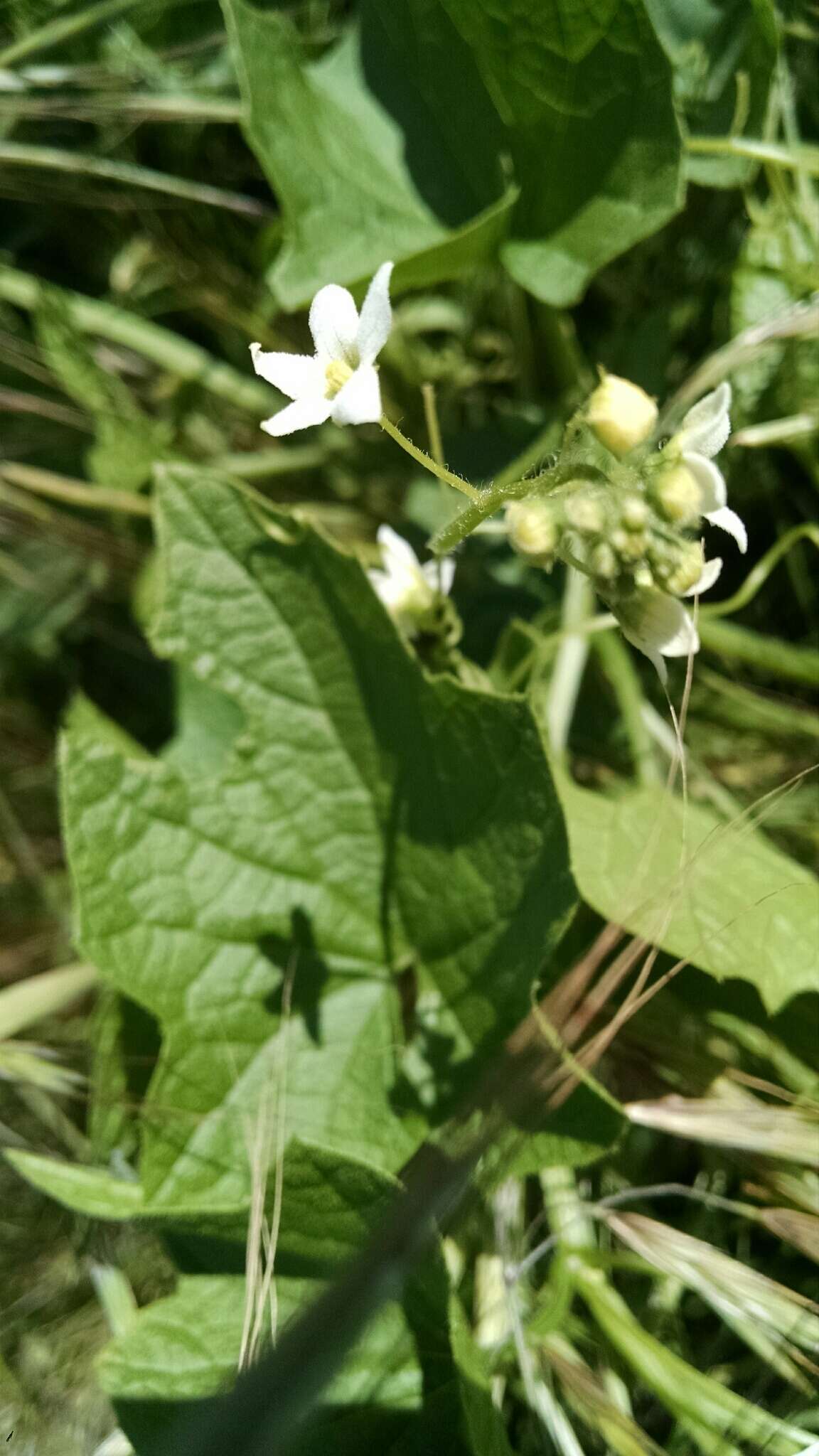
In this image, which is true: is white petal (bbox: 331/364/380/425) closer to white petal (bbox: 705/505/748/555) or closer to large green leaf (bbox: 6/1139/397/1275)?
white petal (bbox: 705/505/748/555)

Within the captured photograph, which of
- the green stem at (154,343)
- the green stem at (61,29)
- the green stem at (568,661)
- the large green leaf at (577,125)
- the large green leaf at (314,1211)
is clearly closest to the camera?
the large green leaf at (314,1211)

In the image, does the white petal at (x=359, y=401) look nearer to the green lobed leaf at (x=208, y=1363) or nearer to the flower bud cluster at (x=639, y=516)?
the flower bud cluster at (x=639, y=516)

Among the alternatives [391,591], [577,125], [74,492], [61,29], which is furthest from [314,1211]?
[61,29]

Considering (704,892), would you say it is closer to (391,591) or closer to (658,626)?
(658,626)

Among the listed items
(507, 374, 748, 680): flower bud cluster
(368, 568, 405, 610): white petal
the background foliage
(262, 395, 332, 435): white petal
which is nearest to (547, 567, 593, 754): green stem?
the background foliage

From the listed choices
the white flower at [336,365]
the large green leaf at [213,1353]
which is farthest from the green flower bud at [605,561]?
the large green leaf at [213,1353]

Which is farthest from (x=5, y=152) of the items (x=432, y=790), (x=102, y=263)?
(x=432, y=790)
